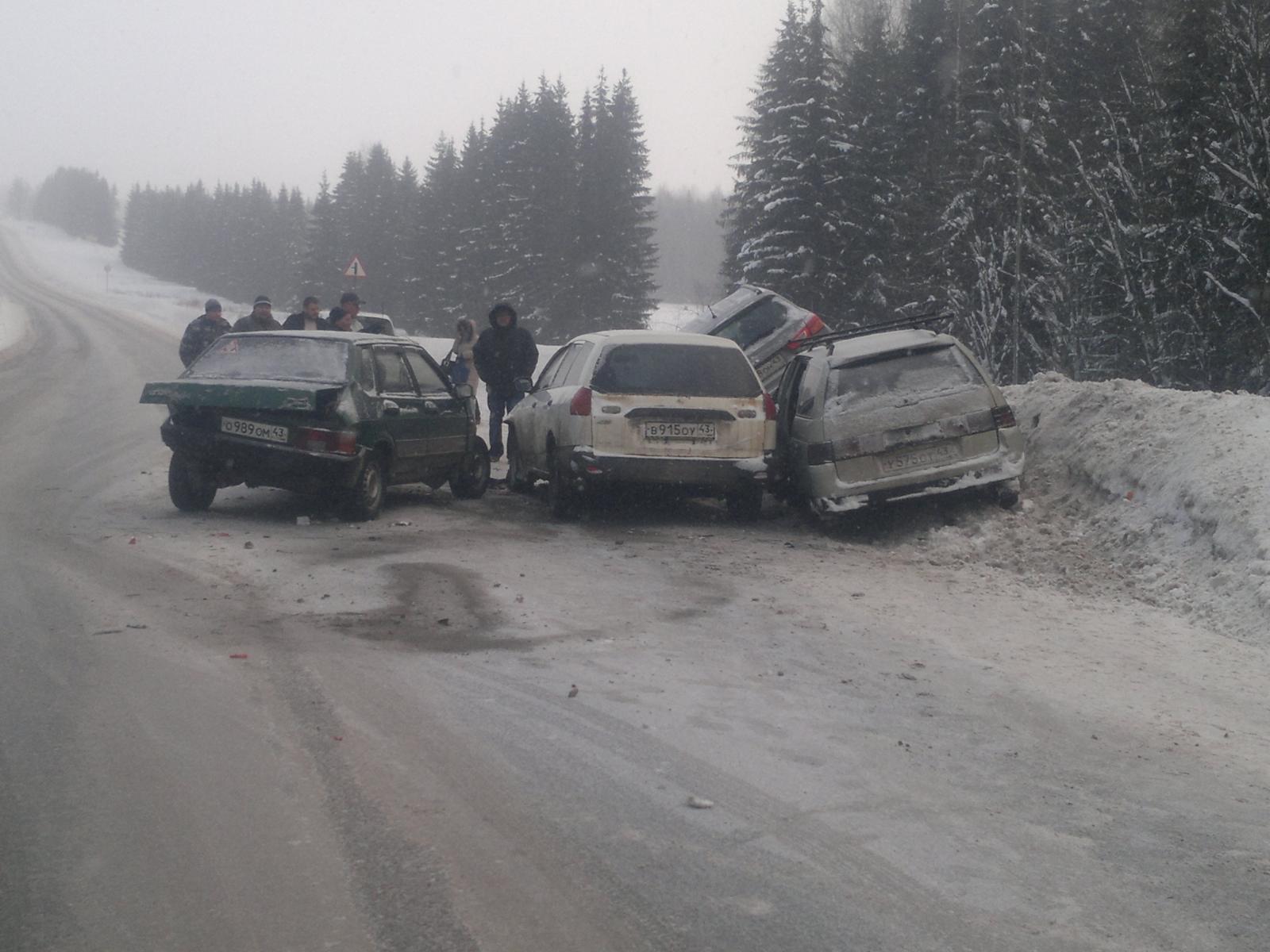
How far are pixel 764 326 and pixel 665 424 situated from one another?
19.3 ft

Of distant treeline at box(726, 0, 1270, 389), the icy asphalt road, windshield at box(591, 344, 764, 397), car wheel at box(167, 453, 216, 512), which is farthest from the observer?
distant treeline at box(726, 0, 1270, 389)

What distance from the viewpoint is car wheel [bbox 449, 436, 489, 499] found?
12.7m

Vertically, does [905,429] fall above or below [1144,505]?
above

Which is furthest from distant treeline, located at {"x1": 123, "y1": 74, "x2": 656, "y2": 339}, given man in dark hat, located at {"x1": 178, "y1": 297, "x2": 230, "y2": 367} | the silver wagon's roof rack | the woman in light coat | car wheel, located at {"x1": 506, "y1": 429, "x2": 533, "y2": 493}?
the silver wagon's roof rack

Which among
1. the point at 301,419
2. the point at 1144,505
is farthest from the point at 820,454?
the point at 301,419

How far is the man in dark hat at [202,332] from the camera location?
14.8 meters

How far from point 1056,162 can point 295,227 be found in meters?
81.2

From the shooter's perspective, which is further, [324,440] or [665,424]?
[665,424]

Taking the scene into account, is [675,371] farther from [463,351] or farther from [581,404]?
[463,351]

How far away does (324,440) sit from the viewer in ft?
33.2

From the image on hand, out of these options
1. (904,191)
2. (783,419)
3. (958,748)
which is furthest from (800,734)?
(904,191)

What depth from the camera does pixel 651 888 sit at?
3.65m

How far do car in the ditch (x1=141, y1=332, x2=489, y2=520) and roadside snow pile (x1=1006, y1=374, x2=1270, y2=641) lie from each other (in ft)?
17.3

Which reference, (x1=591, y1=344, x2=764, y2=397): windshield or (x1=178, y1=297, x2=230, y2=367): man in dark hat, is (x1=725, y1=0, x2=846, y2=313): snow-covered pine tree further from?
(x1=591, y1=344, x2=764, y2=397): windshield
